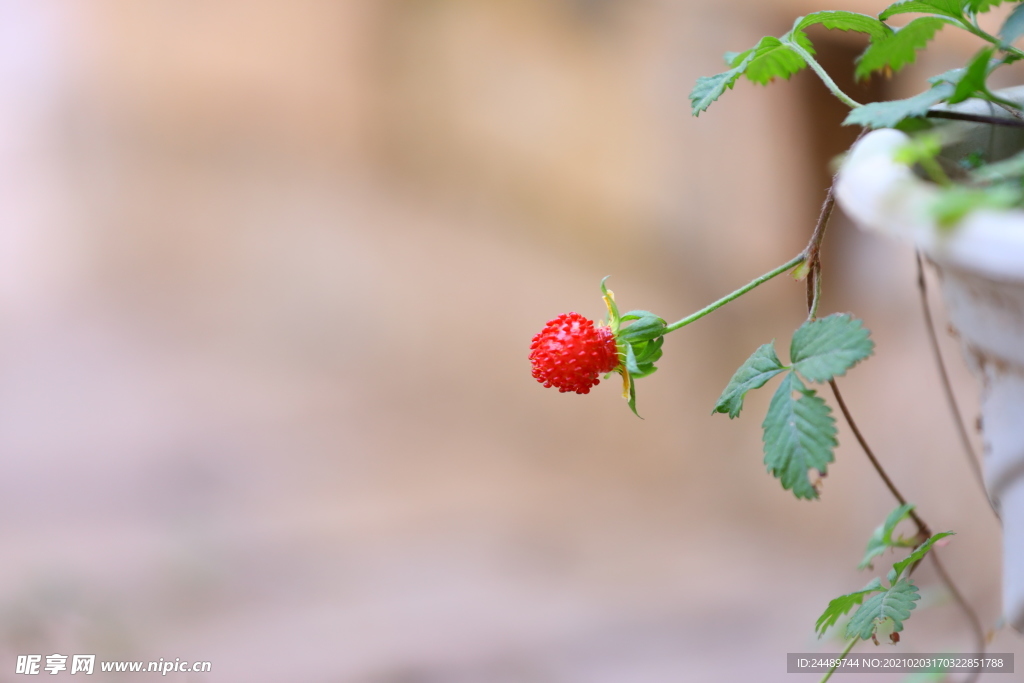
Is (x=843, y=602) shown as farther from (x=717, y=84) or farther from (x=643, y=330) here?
(x=717, y=84)

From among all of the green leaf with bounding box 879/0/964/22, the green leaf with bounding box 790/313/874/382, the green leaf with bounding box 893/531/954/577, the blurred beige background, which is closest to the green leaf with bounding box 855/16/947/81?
the green leaf with bounding box 879/0/964/22

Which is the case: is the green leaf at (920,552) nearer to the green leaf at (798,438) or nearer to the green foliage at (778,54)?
the green leaf at (798,438)

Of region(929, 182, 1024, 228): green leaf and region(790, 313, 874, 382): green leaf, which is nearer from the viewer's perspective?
region(929, 182, 1024, 228): green leaf

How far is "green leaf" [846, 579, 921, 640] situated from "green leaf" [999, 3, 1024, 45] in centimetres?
28

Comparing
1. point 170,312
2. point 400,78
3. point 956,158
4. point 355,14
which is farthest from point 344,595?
point 956,158

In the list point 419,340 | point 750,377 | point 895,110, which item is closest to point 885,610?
point 750,377

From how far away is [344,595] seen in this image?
5.14 ft

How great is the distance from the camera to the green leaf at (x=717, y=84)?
1.36 feet

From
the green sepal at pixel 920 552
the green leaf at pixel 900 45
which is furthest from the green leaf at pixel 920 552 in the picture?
the green leaf at pixel 900 45

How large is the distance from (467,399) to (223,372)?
0.51 m

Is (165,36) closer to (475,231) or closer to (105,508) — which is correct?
(475,231)

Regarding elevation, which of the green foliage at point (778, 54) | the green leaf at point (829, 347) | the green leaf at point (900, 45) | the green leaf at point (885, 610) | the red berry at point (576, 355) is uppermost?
the green foliage at point (778, 54)

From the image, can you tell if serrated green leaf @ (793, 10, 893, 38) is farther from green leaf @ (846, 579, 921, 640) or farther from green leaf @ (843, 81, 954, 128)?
green leaf @ (846, 579, 921, 640)

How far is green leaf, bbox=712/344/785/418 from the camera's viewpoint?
379 millimetres
